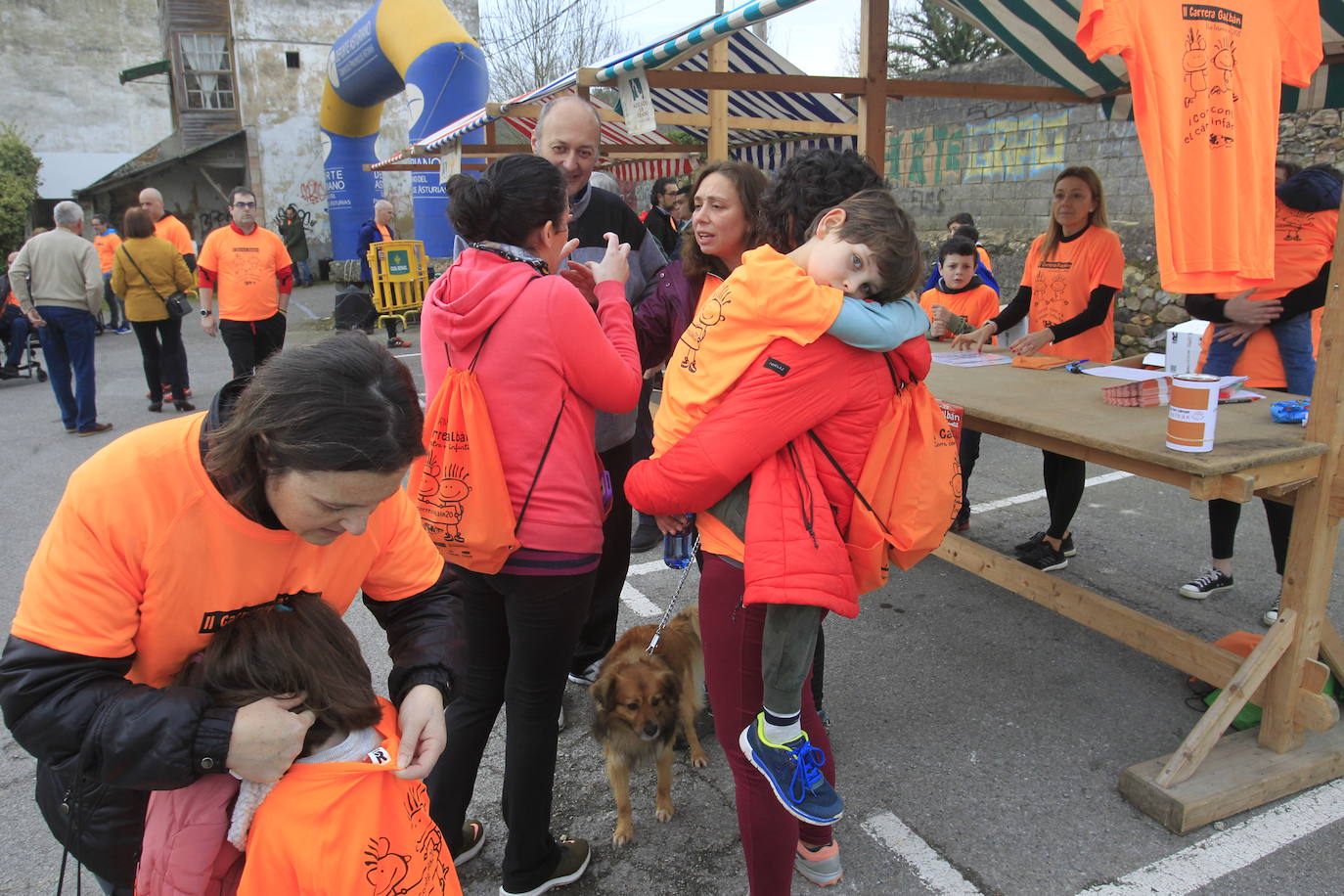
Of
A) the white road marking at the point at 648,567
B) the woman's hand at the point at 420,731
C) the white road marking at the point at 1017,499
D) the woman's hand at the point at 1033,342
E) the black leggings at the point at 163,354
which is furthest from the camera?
the black leggings at the point at 163,354

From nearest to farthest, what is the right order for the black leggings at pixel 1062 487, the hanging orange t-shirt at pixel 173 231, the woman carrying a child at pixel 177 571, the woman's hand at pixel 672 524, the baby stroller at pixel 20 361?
the woman carrying a child at pixel 177 571, the woman's hand at pixel 672 524, the black leggings at pixel 1062 487, the baby stroller at pixel 20 361, the hanging orange t-shirt at pixel 173 231

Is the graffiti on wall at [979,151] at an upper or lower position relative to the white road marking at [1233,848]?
upper

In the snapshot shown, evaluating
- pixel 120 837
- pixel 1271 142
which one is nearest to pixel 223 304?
pixel 120 837

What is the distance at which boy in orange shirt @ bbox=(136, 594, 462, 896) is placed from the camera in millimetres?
1248

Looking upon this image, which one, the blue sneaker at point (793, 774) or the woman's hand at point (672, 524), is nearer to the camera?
the blue sneaker at point (793, 774)

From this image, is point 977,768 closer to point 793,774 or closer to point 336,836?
point 793,774

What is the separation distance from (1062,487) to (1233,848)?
2.17 m

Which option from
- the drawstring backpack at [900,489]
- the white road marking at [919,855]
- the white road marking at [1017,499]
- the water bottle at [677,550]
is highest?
the drawstring backpack at [900,489]

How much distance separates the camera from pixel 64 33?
2661cm

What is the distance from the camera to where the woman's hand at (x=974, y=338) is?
4.48 meters

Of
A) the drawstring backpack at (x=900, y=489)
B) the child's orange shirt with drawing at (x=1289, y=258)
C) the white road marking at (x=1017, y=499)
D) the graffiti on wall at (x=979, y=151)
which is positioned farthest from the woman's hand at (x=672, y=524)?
the graffiti on wall at (x=979, y=151)

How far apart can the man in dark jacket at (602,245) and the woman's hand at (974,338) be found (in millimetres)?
1998

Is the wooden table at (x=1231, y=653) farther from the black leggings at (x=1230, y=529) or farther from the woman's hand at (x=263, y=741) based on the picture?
the woman's hand at (x=263, y=741)

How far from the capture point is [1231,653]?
9.12ft
